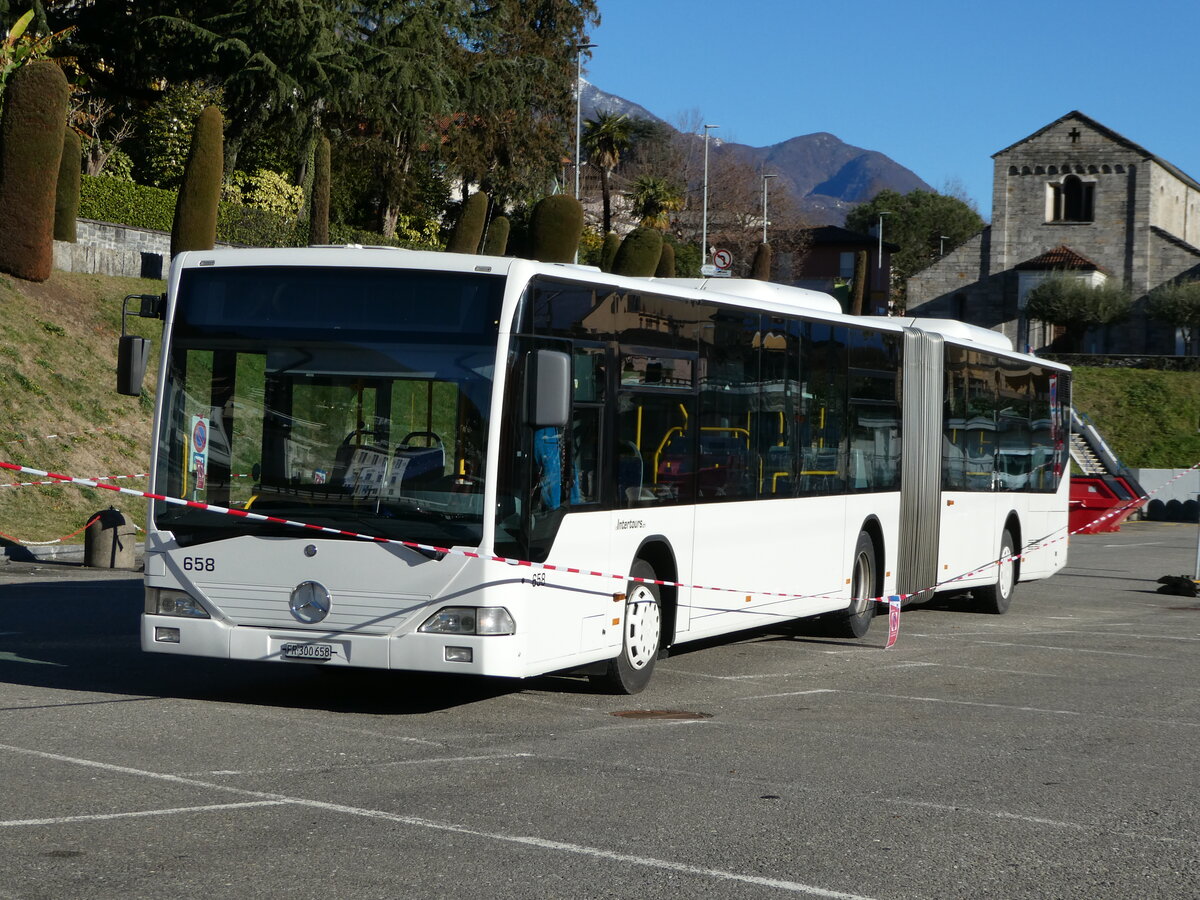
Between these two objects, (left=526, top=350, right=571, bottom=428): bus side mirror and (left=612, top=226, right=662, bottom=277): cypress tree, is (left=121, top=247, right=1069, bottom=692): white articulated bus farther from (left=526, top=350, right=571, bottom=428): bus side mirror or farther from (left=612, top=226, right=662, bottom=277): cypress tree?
(left=612, top=226, right=662, bottom=277): cypress tree

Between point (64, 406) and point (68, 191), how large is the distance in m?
7.56

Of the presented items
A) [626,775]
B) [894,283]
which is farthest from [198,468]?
[894,283]

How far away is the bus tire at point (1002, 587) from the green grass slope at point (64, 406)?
12.3m

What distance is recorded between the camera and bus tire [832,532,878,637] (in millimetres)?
15328

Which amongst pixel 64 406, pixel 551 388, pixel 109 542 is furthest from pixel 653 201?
pixel 551 388

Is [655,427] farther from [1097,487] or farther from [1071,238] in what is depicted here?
[1071,238]

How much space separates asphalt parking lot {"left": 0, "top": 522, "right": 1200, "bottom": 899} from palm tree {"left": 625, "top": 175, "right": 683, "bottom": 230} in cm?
7400

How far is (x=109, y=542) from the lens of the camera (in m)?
20.4

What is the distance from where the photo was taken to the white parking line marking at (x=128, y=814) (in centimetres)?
686

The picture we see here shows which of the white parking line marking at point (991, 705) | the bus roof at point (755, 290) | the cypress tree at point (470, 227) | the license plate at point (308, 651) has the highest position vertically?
the cypress tree at point (470, 227)

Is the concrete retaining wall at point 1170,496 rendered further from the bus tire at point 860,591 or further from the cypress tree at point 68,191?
the bus tire at point 860,591

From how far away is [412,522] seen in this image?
959cm

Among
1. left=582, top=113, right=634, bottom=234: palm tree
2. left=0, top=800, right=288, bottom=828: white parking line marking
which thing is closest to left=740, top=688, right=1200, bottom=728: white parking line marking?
left=0, top=800, right=288, bottom=828: white parking line marking

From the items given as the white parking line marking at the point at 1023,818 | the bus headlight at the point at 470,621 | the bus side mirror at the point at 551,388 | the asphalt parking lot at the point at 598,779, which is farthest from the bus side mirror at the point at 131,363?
the white parking line marking at the point at 1023,818
